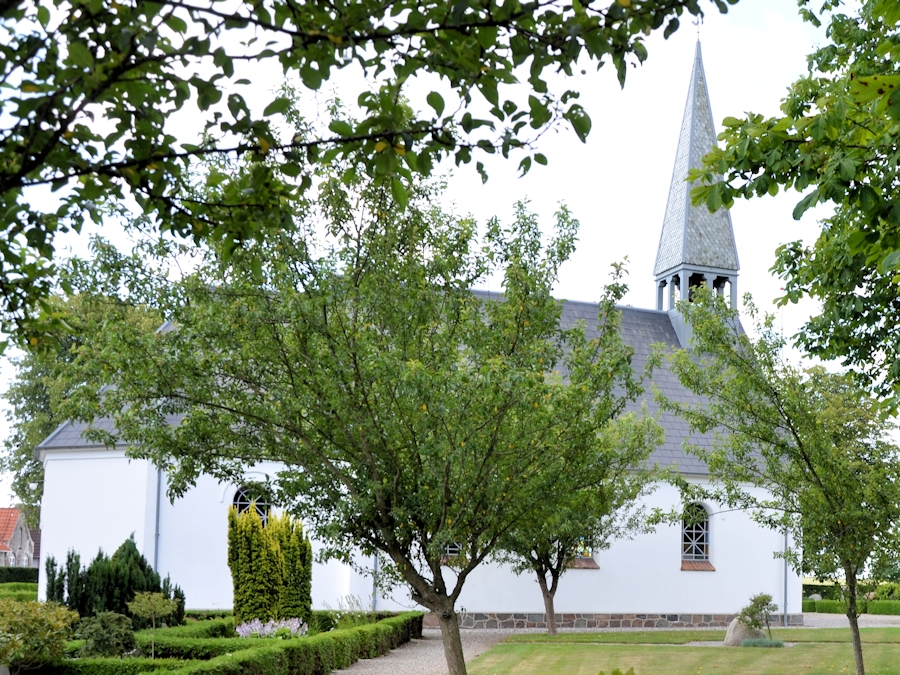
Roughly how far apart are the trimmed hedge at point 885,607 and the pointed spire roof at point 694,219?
12.7 meters

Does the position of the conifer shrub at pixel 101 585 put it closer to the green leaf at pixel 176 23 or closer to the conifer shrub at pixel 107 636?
the conifer shrub at pixel 107 636

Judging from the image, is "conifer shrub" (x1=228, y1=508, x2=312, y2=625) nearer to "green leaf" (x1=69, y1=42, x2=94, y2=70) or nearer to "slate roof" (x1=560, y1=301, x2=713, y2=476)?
"slate roof" (x1=560, y1=301, x2=713, y2=476)

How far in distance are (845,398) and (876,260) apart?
20.5ft

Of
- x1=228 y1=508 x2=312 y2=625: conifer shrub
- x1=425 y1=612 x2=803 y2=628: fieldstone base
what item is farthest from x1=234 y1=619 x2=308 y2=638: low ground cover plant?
x1=425 y1=612 x2=803 y2=628: fieldstone base

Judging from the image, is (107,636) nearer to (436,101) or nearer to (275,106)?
(275,106)

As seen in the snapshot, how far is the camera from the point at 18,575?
38.5 m

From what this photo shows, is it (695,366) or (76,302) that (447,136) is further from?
(76,302)

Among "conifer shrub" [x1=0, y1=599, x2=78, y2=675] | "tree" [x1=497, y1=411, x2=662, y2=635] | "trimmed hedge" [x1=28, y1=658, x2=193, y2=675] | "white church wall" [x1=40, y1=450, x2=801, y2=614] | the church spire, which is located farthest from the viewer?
the church spire

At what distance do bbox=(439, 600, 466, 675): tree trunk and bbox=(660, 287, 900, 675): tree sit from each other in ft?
15.4

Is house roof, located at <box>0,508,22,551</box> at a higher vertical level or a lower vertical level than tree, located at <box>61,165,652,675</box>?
lower

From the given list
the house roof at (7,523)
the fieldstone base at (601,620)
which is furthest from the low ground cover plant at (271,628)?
the house roof at (7,523)

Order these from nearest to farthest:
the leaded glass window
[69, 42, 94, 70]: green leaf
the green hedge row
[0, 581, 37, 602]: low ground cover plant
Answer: [69, 42, 94, 70]: green leaf → the green hedge row → [0, 581, 37, 602]: low ground cover plant → the leaded glass window

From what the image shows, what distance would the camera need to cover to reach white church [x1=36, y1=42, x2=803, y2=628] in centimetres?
2238

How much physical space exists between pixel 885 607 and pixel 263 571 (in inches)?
973
